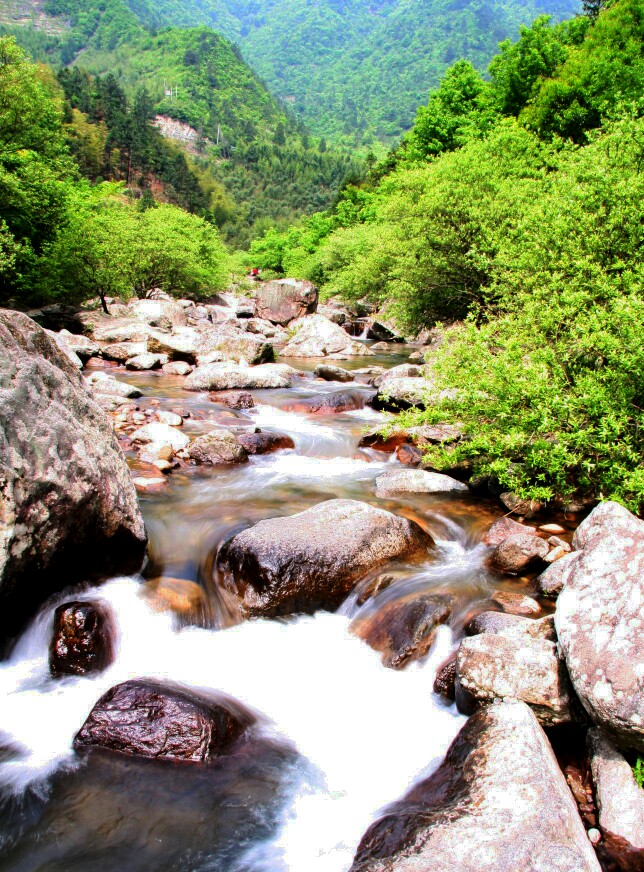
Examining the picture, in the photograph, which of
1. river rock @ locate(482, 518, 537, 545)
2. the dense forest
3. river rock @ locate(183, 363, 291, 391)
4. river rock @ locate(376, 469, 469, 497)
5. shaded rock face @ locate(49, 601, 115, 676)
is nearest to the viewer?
shaded rock face @ locate(49, 601, 115, 676)

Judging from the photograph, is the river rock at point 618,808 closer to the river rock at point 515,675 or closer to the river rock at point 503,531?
the river rock at point 515,675

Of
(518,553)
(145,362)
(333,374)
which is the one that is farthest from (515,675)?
(145,362)

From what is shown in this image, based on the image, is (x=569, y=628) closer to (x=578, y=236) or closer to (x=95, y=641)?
(x=95, y=641)

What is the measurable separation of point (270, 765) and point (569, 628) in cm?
267

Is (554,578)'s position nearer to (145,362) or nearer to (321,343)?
(145,362)

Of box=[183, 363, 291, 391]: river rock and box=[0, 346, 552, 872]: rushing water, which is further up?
box=[183, 363, 291, 391]: river rock

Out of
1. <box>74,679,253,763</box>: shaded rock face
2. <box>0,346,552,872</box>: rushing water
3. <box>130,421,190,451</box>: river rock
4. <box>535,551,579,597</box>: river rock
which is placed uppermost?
<box>130,421,190,451</box>: river rock

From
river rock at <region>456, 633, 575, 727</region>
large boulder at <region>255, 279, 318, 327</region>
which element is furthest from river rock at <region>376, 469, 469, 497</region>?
large boulder at <region>255, 279, 318, 327</region>

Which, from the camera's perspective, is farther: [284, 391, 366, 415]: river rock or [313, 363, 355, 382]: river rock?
[313, 363, 355, 382]: river rock

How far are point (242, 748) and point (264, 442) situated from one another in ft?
26.8

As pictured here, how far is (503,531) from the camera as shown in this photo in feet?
26.4

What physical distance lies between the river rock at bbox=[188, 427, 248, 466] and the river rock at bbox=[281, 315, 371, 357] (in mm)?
17449

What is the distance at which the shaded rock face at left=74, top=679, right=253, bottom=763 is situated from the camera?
4430mm

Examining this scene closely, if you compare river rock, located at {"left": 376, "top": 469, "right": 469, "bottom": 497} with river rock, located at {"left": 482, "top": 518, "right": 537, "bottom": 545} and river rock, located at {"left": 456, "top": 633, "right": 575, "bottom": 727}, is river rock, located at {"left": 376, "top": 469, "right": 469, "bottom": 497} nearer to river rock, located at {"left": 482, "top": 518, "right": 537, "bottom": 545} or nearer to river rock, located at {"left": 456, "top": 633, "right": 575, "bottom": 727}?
river rock, located at {"left": 482, "top": 518, "right": 537, "bottom": 545}
